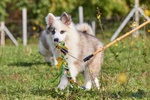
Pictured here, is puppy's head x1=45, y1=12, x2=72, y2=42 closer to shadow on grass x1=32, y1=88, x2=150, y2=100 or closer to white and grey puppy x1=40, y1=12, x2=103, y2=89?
white and grey puppy x1=40, y1=12, x2=103, y2=89

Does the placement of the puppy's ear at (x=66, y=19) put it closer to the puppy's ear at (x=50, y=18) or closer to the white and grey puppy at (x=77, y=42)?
the white and grey puppy at (x=77, y=42)

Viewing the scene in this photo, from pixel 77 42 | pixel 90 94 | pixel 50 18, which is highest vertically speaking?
pixel 50 18

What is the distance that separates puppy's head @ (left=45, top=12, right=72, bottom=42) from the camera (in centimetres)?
846

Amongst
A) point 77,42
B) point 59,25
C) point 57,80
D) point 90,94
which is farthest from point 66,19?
point 90,94

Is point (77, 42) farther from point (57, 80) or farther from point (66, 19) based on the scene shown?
point (57, 80)

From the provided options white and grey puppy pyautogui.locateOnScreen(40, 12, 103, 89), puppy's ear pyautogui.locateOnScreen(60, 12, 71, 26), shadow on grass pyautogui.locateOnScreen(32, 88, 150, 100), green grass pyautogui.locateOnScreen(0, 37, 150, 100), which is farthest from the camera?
puppy's ear pyautogui.locateOnScreen(60, 12, 71, 26)

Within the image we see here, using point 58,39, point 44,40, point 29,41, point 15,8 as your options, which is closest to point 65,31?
point 58,39

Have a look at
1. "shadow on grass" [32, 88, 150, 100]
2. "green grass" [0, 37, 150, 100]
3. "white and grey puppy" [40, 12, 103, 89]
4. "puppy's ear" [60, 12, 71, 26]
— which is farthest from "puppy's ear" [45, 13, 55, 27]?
"shadow on grass" [32, 88, 150, 100]

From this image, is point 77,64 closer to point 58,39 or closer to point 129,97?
point 58,39

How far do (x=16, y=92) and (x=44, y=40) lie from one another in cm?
379

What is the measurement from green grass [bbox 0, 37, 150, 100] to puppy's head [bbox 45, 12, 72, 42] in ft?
2.49

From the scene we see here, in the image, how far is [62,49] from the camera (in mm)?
7676

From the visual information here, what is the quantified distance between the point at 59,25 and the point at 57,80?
98 centimetres

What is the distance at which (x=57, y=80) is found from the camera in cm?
899
